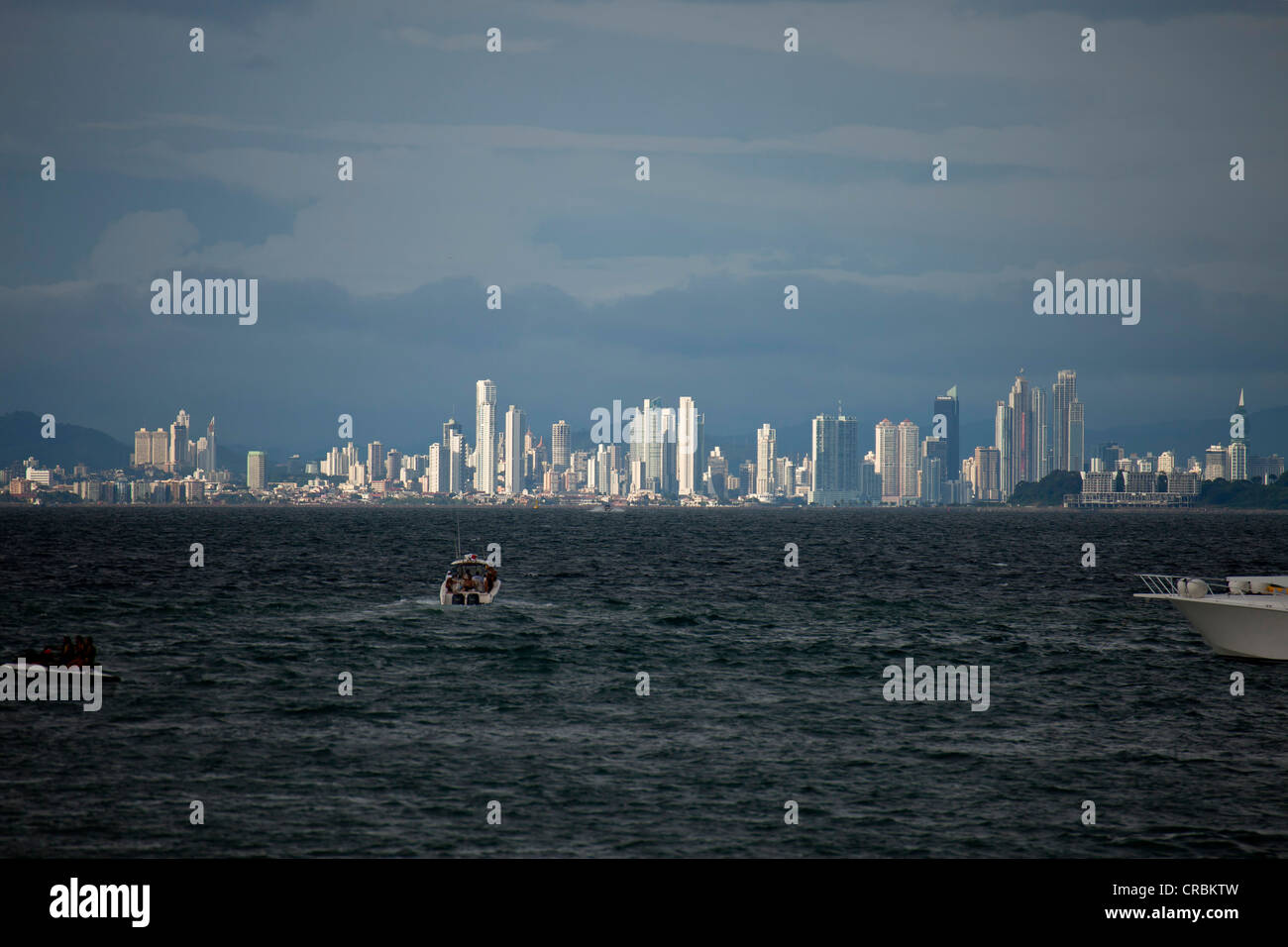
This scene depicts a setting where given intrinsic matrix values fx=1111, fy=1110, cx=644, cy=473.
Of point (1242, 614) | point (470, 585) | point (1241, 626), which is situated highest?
point (1242, 614)

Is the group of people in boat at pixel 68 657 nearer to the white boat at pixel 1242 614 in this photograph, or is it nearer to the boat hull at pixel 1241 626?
the white boat at pixel 1242 614

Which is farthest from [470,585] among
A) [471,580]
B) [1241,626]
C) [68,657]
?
[1241,626]

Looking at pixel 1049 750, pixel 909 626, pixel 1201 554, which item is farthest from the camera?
pixel 1201 554

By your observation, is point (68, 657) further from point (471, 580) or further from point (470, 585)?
point (471, 580)

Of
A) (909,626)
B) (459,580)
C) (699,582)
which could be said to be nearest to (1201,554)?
(699,582)

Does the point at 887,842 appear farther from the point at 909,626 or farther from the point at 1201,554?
the point at 1201,554

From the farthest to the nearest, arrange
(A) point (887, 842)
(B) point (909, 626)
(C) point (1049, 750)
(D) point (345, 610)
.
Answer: (D) point (345, 610) < (B) point (909, 626) < (C) point (1049, 750) < (A) point (887, 842)
